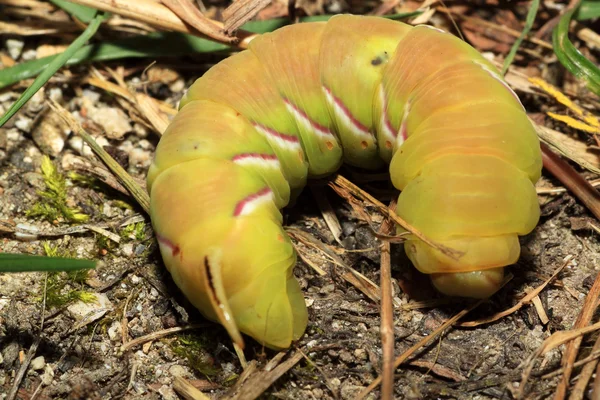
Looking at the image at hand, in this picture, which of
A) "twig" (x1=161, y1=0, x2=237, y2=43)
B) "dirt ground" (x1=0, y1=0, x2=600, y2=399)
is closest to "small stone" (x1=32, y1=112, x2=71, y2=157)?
"dirt ground" (x1=0, y1=0, x2=600, y2=399)

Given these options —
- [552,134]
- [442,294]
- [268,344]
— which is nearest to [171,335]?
[268,344]

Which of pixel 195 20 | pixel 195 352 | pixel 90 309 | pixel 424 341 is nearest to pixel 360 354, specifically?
pixel 424 341

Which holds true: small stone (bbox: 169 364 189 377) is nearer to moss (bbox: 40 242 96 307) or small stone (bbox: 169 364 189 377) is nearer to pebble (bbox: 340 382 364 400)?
moss (bbox: 40 242 96 307)

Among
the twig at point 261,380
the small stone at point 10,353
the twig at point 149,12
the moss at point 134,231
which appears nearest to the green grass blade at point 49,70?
the twig at point 149,12

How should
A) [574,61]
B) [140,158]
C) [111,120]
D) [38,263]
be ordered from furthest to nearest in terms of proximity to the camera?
[111,120] → [140,158] → [574,61] → [38,263]

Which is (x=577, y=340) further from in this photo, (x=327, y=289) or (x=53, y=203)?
(x=53, y=203)

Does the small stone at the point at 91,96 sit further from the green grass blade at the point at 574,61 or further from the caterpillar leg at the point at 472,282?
the green grass blade at the point at 574,61

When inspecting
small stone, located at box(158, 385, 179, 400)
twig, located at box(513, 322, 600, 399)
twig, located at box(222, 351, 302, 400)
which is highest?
twig, located at box(222, 351, 302, 400)
